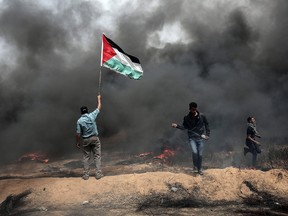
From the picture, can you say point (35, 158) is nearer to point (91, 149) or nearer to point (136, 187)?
point (91, 149)

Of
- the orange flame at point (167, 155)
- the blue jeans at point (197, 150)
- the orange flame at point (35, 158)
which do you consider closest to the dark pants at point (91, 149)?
the blue jeans at point (197, 150)

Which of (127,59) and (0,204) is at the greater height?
(127,59)

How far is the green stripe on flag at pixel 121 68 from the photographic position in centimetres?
827

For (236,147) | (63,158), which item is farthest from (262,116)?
(63,158)

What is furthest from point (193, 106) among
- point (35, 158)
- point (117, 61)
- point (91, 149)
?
point (35, 158)

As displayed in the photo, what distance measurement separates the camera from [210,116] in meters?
16.5

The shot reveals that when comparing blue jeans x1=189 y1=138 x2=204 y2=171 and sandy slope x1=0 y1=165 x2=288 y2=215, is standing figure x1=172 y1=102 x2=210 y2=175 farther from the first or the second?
sandy slope x1=0 y1=165 x2=288 y2=215

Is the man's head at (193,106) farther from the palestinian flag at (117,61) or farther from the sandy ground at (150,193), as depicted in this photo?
the palestinian flag at (117,61)

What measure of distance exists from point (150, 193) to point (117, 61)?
3212mm

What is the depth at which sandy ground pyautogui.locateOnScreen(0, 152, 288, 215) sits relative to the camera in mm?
6402

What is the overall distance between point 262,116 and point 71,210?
12.8 meters

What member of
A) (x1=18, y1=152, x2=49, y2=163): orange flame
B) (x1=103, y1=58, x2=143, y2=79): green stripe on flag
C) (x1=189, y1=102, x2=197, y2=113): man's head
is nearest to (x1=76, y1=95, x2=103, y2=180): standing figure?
(x1=103, y1=58, x2=143, y2=79): green stripe on flag

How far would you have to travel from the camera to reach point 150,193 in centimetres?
712

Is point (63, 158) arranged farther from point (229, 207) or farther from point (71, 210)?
point (229, 207)
